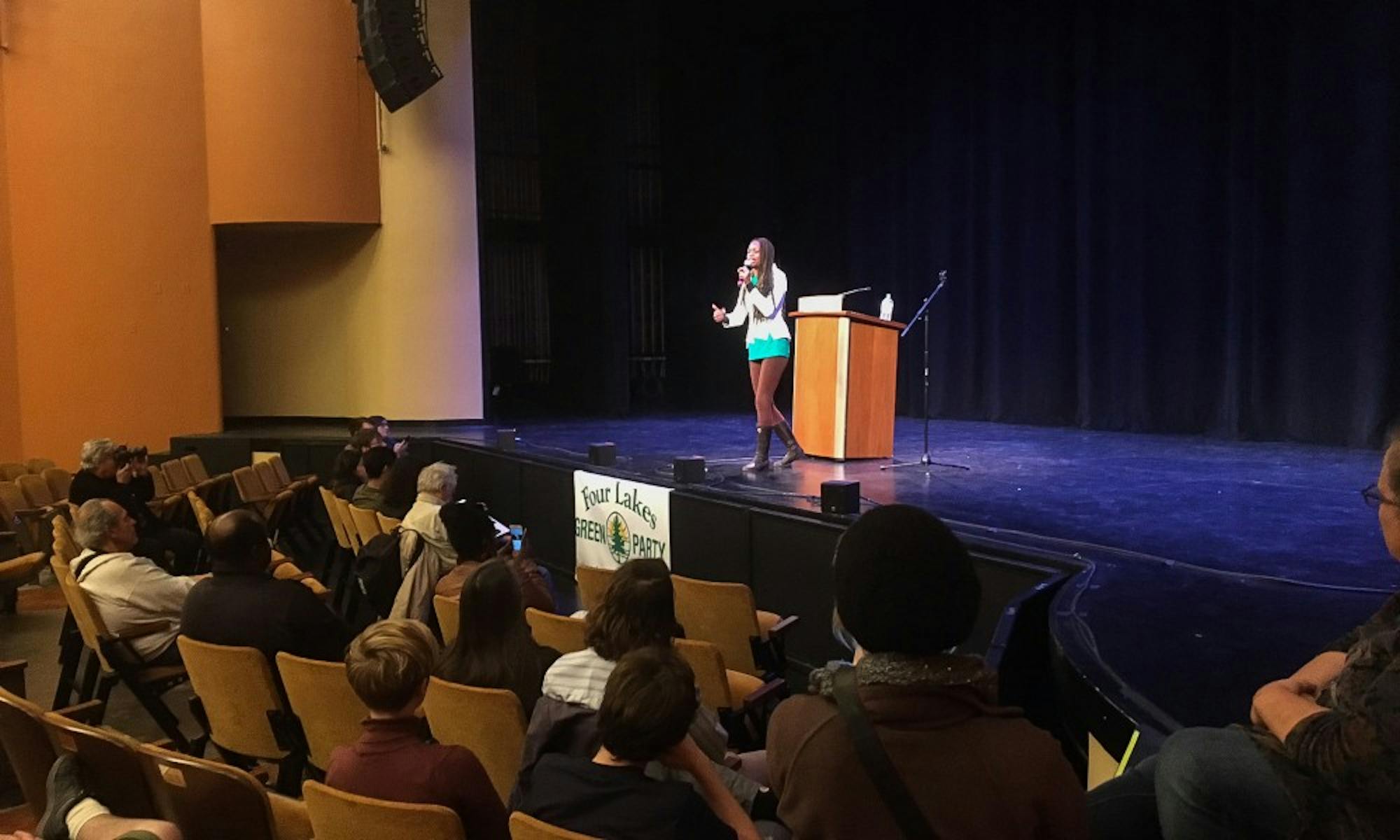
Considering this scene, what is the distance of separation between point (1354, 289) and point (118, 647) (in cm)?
760

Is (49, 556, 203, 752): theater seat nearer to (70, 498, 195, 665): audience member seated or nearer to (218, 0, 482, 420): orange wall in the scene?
(70, 498, 195, 665): audience member seated

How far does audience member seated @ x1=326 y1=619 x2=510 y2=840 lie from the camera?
2.04m

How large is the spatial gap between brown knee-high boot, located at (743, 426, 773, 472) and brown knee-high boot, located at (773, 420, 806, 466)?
12 centimetres

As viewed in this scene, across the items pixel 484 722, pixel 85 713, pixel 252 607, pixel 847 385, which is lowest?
pixel 85 713

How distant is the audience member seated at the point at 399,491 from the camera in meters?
5.41

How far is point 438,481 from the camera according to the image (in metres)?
4.39

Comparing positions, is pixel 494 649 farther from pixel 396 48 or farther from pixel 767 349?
pixel 396 48

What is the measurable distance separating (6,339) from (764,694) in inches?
350

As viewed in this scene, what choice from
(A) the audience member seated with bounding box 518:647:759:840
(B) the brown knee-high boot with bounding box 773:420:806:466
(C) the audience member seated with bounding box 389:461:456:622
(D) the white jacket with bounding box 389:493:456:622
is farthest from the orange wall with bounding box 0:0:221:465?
(A) the audience member seated with bounding box 518:647:759:840

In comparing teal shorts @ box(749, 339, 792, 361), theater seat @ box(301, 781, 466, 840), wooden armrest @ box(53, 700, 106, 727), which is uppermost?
teal shorts @ box(749, 339, 792, 361)

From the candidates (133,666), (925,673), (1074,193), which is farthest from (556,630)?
(1074,193)

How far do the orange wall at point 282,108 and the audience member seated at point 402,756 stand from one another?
8446 mm

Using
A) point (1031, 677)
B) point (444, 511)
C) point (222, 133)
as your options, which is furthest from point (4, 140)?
point (1031, 677)

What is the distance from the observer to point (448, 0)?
1018 centimetres
